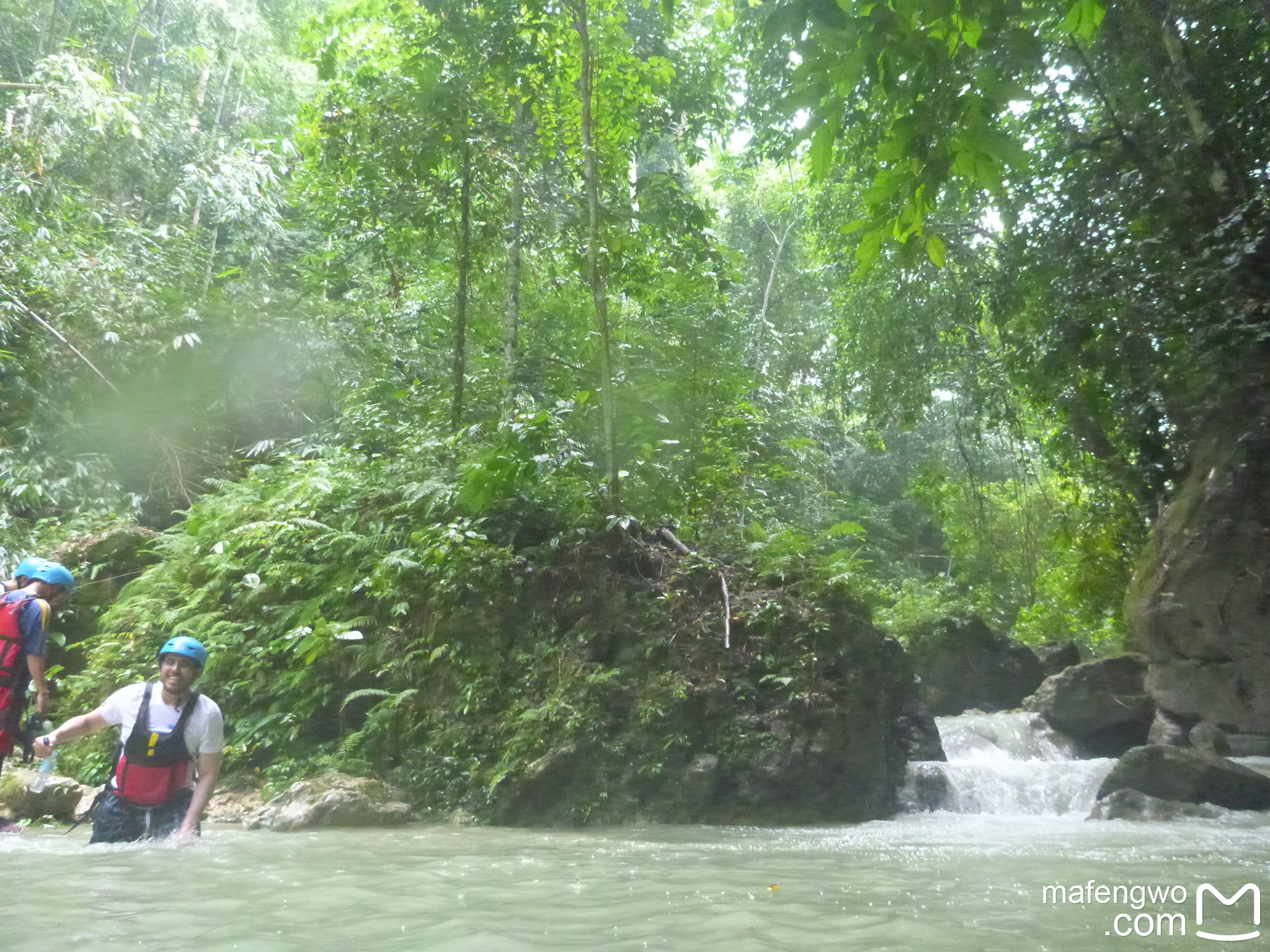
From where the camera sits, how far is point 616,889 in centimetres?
411

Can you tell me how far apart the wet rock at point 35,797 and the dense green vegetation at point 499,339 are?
1.46m

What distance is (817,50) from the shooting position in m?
2.67

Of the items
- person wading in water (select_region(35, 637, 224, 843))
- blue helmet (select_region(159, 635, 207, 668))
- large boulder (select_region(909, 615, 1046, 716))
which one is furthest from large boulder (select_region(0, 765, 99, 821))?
large boulder (select_region(909, 615, 1046, 716))

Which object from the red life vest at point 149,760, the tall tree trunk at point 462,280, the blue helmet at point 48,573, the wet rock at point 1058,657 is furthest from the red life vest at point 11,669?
the wet rock at point 1058,657

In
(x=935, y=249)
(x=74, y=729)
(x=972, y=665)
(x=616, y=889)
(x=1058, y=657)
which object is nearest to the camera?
(x=935, y=249)

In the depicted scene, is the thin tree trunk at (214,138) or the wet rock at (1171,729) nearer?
the wet rock at (1171,729)

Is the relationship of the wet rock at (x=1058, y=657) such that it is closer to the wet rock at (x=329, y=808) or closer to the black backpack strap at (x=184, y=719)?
the wet rock at (x=329, y=808)

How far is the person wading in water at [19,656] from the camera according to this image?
492 centimetres

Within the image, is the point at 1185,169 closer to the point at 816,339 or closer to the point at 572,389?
the point at 572,389

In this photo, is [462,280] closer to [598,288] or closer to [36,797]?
[598,288]

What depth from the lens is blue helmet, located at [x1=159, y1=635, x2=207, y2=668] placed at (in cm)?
470

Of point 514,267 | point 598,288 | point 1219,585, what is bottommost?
point 1219,585

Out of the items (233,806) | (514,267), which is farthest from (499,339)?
(233,806)

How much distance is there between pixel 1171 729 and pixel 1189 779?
13.0ft
